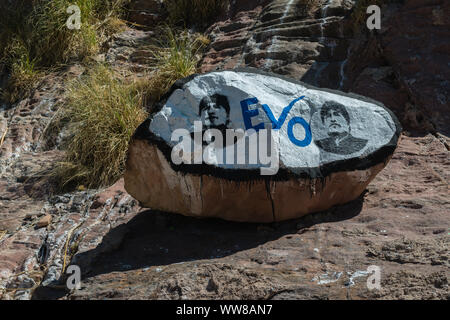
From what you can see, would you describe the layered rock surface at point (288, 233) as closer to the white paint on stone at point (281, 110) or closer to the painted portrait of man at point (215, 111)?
the white paint on stone at point (281, 110)

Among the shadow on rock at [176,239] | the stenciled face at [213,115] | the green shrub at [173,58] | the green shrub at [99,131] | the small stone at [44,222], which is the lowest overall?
the small stone at [44,222]

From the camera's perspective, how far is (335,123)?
10.7ft

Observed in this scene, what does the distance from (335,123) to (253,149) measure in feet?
1.85

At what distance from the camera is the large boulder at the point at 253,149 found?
3068 mm

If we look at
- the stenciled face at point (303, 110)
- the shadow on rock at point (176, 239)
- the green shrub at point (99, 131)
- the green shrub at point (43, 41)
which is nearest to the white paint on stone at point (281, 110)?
the stenciled face at point (303, 110)

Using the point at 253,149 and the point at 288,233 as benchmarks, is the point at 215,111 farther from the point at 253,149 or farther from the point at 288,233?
the point at 288,233

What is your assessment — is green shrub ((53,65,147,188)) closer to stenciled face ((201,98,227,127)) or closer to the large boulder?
the large boulder

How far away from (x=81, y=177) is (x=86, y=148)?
0.87 ft

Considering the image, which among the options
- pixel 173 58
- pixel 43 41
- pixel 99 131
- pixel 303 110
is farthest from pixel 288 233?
pixel 43 41

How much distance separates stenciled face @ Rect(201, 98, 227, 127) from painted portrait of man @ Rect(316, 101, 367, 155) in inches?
23.0

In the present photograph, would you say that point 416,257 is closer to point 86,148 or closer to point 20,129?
point 86,148

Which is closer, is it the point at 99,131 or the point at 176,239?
the point at 176,239

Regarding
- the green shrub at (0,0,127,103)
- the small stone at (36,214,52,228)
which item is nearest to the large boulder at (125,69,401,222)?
the small stone at (36,214,52,228)

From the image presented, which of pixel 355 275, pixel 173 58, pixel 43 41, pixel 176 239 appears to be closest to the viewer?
pixel 355 275
